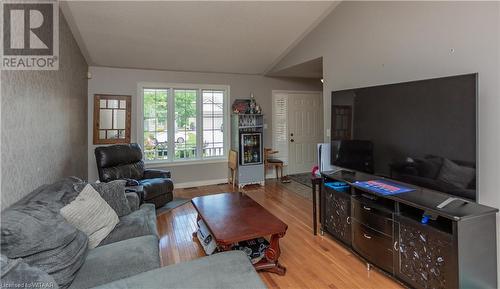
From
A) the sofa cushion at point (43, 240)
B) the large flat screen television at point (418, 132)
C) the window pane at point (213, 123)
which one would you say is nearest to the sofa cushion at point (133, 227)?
the sofa cushion at point (43, 240)

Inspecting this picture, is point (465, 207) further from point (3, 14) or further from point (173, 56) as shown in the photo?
point (173, 56)

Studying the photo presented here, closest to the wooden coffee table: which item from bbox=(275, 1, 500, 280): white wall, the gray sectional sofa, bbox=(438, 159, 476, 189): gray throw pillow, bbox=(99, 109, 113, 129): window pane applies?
the gray sectional sofa

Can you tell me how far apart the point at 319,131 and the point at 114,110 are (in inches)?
173

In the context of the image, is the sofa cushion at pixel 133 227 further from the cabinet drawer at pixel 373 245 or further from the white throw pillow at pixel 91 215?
the cabinet drawer at pixel 373 245

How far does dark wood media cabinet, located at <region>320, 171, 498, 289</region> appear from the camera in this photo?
1657mm

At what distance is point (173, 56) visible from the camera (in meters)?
4.44

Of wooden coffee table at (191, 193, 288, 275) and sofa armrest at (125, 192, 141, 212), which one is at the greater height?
sofa armrest at (125, 192, 141, 212)

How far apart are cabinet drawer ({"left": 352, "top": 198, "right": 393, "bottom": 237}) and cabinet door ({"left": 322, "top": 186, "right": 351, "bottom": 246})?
12 centimetres

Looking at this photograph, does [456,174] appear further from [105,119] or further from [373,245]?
[105,119]

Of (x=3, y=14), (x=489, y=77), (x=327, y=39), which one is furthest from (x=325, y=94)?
(x=3, y=14)

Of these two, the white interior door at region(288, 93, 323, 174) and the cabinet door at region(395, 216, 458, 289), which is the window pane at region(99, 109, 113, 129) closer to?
the white interior door at region(288, 93, 323, 174)

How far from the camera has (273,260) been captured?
226 cm

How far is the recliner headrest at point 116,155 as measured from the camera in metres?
3.69

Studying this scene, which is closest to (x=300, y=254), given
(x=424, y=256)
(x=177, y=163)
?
(x=424, y=256)
